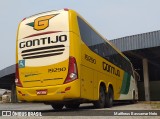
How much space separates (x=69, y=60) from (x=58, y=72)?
0.55m

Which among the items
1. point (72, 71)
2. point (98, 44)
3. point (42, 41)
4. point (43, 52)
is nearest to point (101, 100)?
point (98, 44)

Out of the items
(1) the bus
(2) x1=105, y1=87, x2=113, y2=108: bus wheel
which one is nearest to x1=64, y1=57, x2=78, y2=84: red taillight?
(1) the bus

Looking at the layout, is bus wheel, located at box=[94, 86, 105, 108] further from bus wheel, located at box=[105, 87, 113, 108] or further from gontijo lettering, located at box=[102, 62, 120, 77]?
gontijo lettering, located at box=[102, 62, 120, 77]

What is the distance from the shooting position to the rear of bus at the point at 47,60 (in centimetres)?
1080

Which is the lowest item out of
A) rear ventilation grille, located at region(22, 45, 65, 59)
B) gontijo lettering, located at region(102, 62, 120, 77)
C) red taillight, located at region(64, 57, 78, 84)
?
red taillight, located at region(64, 57, 78, 84)

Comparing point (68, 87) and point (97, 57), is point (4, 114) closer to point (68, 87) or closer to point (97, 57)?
point (68, 87)

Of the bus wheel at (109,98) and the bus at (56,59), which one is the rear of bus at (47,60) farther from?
the bus wheel at (109,98)

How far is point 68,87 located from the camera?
10.7 metres

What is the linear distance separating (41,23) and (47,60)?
140 cm

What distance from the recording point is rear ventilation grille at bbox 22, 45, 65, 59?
11.1 meters

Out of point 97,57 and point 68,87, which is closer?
point 68,87

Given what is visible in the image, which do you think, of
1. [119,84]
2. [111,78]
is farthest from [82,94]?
[119,84]

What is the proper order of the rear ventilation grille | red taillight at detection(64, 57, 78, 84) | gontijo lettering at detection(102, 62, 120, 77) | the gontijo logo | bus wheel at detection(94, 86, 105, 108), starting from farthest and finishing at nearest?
gontijo lettering at detection(102, 62, 120, 77) → bus wheel at detection(94, 86, 105, 108) → the gontijo logo → the rear ventilation grille → red taillight at detection(64, 57, 78, 84)

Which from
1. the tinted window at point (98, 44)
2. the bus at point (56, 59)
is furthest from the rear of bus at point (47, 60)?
the tinted window at point (98, 44)
